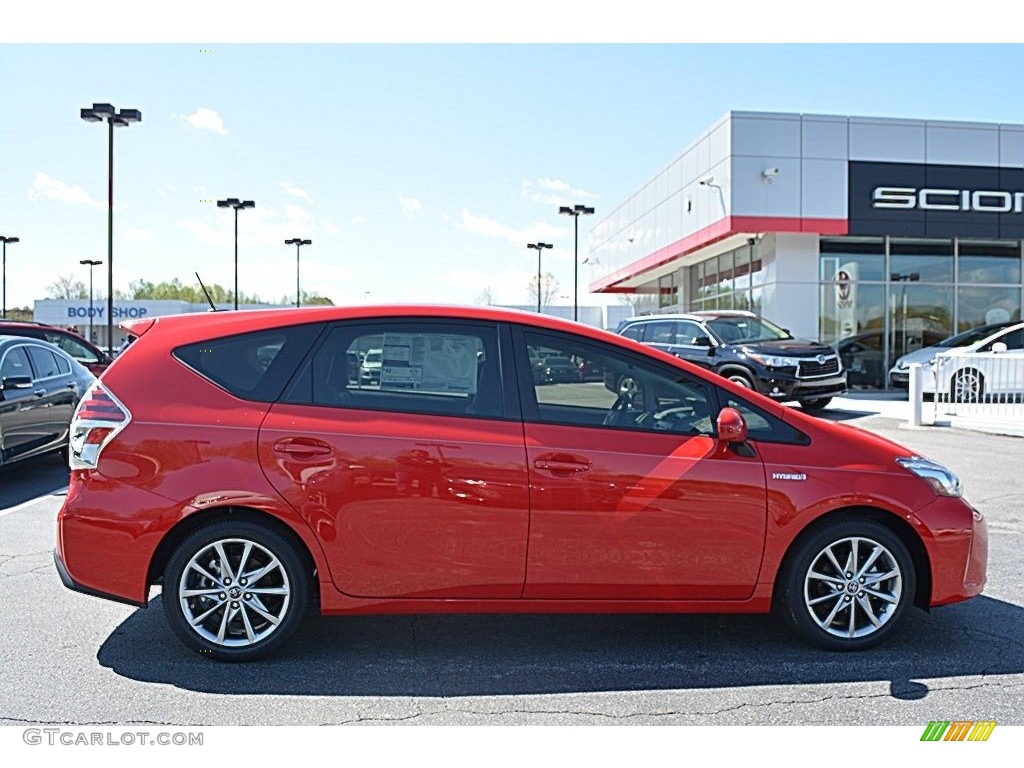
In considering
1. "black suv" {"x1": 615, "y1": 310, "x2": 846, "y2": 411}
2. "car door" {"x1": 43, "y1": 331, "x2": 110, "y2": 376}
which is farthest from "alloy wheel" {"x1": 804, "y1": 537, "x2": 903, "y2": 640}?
"car door" {"x1": 43, "y1": 331, "x2": 110, "y2": 376}

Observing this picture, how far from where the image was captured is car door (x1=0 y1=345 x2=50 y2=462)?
9.02m

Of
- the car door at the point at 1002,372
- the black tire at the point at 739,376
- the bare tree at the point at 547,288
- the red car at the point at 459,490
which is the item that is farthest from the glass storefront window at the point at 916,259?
the bare tree at the point at 547,288

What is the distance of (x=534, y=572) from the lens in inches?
168

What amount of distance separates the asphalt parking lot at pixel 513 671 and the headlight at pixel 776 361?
9.94m

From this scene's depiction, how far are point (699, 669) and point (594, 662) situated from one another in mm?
485

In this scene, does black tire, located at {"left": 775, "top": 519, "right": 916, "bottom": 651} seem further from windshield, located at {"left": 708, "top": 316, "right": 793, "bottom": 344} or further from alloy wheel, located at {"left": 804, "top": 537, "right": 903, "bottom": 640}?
windshield, located at {"left": 708, "top": 316, "right": 793, "bottom": 344}

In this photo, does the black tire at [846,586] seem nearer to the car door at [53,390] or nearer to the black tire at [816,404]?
the car door at [53,390]

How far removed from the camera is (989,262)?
23.3 m

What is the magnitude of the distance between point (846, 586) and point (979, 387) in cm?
1160

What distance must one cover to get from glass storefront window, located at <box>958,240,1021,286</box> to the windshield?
9235 mm

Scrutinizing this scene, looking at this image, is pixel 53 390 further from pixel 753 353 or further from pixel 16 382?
pixel 753 353

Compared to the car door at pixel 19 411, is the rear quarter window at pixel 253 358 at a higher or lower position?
higher

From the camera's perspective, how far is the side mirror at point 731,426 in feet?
14.0

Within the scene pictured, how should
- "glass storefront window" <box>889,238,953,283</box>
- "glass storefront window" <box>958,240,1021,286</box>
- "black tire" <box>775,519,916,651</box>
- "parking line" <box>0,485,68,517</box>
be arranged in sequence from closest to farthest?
"black tire" <box>775,519,916,651</box>
"parking line" <box>0,485,68,517</box>
"glass storefront window" <box>889,238,953,283</box>
"glass storefront window" <box>958,240,1021,286</box>
